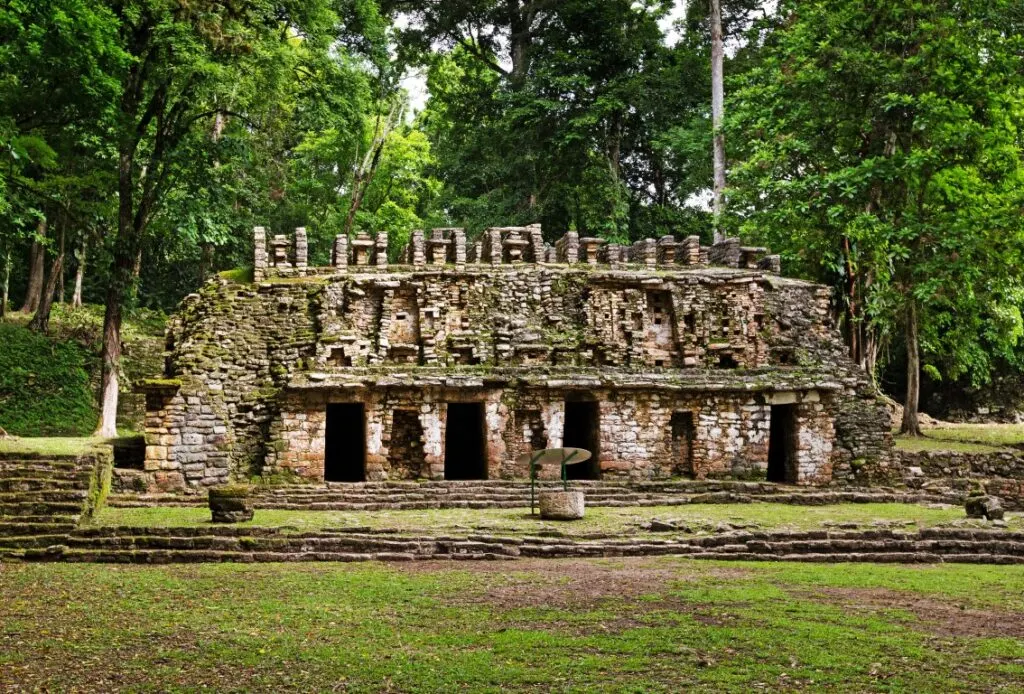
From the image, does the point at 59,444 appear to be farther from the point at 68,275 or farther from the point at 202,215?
the point at 68,275

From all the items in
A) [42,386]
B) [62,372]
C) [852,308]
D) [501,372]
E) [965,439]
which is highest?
[852,308]

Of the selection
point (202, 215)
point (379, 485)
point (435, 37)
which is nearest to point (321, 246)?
point (435, 37)

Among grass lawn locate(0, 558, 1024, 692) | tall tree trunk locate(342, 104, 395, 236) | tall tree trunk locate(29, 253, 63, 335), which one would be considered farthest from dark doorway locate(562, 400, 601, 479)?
tall tree trunk locate(29, 253, 63, 335)

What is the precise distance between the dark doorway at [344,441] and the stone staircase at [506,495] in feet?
12.6

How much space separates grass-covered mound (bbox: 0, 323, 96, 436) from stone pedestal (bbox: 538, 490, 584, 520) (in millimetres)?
16572

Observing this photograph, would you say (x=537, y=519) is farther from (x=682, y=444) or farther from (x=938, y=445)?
(x=938, y=445)

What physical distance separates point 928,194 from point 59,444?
2318 centimetres

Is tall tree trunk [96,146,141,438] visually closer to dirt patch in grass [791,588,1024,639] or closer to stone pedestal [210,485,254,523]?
stone pedestal [210,485,254,523]

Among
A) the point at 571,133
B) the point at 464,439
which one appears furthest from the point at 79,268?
the point at 571,133

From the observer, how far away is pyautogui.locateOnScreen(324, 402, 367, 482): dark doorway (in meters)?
26.6

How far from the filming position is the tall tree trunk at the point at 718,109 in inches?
1289

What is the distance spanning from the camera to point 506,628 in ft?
34.2

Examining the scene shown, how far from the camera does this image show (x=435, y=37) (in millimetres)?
39688

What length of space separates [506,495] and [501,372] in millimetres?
3663
